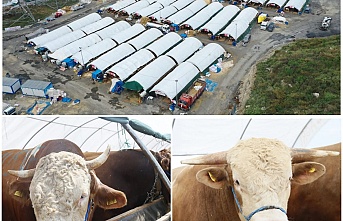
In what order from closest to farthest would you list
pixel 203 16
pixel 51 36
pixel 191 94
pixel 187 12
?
pixel 191 94, pixel 51 36, pixel 203 16, pixel 187 12

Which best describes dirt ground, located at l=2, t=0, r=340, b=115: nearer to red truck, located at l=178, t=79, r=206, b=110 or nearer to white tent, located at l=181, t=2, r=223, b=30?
red truck, located at l=178, t=79, r=206, b=110

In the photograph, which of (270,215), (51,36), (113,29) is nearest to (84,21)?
(113,29)

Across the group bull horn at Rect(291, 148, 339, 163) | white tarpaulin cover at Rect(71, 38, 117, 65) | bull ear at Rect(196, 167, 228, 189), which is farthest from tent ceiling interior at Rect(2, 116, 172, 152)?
white tarpaulin cover at Rect(71, 38, 117, 65)

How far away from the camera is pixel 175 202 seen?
5.98 m

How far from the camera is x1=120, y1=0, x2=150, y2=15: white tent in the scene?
28891 mm

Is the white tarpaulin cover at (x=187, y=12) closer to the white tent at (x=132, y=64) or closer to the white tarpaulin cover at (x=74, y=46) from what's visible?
the white tent at (x=132, y=64)

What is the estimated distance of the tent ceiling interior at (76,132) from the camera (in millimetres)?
6215

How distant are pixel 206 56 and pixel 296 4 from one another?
12346 millimetres

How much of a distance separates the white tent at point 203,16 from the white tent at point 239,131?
20.9 metres

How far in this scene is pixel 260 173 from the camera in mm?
4770

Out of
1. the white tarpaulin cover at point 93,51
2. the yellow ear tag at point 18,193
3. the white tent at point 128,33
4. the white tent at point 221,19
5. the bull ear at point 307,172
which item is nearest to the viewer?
the bull ear at point 307,172

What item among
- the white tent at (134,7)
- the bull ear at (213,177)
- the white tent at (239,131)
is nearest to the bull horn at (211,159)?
the bull ear at (213,177)

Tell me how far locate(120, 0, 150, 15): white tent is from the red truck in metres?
12.1

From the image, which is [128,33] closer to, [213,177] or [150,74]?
[150,74]
